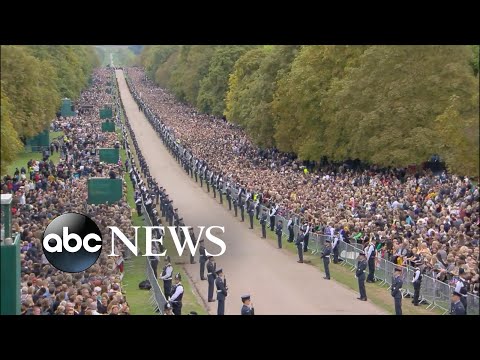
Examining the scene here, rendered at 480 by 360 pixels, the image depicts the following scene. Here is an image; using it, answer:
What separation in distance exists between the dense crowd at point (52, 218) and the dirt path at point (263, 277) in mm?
3031

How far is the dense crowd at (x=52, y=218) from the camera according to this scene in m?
22.0

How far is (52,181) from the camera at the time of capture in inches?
1261

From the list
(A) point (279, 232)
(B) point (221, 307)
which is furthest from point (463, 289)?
(A) point (279, 232)

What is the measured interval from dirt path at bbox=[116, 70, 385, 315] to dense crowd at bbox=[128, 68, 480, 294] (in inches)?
57.1

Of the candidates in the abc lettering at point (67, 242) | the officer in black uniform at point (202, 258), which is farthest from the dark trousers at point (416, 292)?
the abc lettering at point (67, 242)

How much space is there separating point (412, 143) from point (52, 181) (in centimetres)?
1622

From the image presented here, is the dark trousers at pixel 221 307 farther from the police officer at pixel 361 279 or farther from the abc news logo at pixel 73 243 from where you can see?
the police officer at pixel 361 279

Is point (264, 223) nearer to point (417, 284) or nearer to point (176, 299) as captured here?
point (417, 284)

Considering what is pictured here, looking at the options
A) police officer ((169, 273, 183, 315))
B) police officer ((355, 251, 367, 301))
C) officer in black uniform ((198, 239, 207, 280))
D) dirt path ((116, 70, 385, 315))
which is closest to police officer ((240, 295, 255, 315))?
police officer ((169, 273, 183, 315))

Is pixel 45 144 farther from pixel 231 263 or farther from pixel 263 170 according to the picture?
pixel 263 170

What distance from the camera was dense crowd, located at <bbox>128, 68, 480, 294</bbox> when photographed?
26.9 metres

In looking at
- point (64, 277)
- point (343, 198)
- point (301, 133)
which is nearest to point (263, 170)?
point (301, 133)
